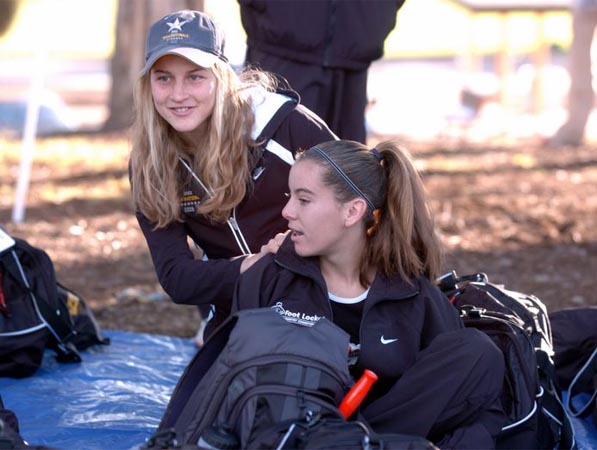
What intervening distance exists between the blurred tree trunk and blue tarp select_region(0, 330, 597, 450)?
6.09 m

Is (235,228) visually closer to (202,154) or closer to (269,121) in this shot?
(202,154)

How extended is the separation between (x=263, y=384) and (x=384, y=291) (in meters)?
0.59

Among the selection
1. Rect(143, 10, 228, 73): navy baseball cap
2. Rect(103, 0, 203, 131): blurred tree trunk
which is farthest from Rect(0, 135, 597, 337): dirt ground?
Rect(143, 10, 228, 73): navy baseball cap

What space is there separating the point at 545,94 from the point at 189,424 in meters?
12.6

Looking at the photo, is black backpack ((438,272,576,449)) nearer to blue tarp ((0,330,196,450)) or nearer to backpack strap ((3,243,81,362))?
blue tarp ((0,330,196,450))

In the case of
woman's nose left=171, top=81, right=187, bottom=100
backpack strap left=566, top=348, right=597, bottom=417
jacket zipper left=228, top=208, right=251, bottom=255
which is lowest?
backpack strap left=566, top=348, right=597, bottom=417

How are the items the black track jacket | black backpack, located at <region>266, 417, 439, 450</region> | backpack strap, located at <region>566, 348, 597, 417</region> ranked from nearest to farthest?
black backpack, located at <region>266, 417, 439, 450</region> → the black track jacket → backpack strap, located at <region>566, 348, 597, 417</region>

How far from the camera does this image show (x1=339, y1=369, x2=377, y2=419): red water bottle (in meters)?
2.93

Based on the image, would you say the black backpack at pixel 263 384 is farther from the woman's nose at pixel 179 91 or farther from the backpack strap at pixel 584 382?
the backpack strap at pixel 584 382

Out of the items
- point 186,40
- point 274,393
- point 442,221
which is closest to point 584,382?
point 274,393

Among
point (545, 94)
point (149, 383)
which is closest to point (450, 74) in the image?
point (545, 94)

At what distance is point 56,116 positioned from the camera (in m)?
11.9

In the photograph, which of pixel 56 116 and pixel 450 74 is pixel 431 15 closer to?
pixel 450 74

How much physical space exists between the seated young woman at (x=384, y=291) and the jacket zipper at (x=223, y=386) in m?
0.20
